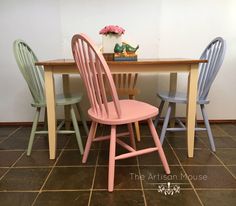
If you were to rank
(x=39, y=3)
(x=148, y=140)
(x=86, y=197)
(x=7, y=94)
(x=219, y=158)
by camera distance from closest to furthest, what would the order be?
(x=86, y=197) → (x=219, y=158) → (x=148, y=140) → (x=39, y=3) → (x=7, y=94)

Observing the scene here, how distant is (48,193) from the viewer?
1.31 metres

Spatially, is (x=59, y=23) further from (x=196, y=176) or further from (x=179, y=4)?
(x=196, y=176)

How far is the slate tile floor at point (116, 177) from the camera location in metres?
1.25

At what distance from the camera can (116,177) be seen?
148 cm

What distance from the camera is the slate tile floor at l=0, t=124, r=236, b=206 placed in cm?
125

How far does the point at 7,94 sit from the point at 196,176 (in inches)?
85.5

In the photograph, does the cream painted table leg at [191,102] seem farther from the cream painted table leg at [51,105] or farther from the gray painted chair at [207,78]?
the cream painted table leg at [51,105]

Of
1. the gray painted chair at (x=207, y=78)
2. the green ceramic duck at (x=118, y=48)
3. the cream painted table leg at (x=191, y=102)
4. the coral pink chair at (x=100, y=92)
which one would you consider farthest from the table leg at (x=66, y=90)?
the cream painted table leg at (x=191, y=102)

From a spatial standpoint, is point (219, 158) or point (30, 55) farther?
point (30, 55)

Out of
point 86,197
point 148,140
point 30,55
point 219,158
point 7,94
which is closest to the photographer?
point 86,197

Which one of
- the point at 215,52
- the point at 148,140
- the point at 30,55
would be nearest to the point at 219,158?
the point at 148,140

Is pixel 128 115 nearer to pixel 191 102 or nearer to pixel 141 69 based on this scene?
pixel 141 69

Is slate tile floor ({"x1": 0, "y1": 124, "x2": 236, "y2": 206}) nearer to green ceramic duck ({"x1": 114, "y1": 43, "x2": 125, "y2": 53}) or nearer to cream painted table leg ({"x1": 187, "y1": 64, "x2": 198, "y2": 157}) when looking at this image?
cream painted table leg ({"x1": 187, "y1": 64, "x2": 198, "y2": 157})

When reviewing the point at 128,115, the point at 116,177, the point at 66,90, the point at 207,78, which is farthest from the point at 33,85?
the point at 207,78
